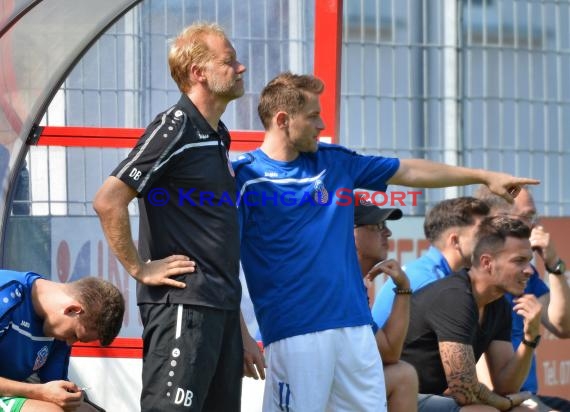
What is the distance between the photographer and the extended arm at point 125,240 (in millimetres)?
4688

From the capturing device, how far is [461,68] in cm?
1003

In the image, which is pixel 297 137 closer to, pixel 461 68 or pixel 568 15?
pixel 461 68

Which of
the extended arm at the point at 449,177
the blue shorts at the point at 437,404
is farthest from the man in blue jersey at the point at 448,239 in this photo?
the extended arm at the point at 449,177

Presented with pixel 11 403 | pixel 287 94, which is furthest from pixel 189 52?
pixel 11 403

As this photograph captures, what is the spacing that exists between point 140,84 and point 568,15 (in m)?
4.72

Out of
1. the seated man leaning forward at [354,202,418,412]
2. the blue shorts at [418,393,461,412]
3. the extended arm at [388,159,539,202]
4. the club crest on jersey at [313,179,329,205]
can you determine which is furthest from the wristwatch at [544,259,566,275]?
the club crest on jersey at [313,179,329,205]

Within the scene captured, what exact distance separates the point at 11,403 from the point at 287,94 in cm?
159

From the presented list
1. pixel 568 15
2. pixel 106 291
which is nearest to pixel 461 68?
pixel 568 15

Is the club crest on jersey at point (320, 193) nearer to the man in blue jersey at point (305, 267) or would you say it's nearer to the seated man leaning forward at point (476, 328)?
the man in blue jersey at point (305, 267)

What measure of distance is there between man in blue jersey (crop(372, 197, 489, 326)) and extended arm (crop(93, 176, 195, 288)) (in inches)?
76.7

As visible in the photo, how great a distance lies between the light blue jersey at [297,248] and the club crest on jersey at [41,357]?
84cm

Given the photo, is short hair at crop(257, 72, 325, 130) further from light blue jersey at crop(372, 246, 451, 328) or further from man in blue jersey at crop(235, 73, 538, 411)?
light blue jersey at crop(372, 246, 451, 328)

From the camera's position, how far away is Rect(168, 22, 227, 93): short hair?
195 inches

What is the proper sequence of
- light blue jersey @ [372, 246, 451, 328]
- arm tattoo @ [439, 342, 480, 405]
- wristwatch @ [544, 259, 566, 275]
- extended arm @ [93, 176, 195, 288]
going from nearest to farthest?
extended arm @ [93, 176, 195, 288]
arm tattoo @ [439, 342, 480, 405]
light blue jersey @ [372, 246, 451, 328]
wristwatch @ [544, 259, 566, 275]
